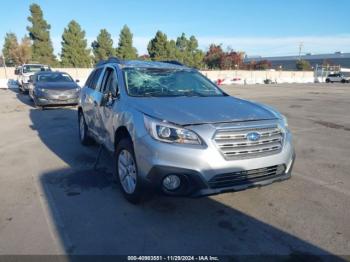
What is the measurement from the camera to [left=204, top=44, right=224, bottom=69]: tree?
7581 cm

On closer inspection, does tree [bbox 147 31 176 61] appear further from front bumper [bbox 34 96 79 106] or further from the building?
the building

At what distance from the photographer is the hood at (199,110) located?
3771 millimetres

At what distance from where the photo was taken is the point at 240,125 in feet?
12.2

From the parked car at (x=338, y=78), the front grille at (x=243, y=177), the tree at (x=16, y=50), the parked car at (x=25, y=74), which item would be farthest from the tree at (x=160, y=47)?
the front grille at (x=243, y=177)

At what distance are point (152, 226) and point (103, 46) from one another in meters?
54.8

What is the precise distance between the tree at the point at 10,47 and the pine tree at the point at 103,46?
13.2 m

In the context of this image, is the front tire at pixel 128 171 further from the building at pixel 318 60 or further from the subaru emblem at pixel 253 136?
the building at pixel 318 60

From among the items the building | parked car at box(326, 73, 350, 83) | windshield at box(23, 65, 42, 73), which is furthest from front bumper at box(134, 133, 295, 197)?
the building

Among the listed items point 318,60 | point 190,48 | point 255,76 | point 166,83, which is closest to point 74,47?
point 190,48

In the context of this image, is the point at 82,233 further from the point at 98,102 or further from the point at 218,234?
the point at 98,102

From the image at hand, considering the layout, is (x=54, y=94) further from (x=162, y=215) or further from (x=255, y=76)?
(x=255, y=76)

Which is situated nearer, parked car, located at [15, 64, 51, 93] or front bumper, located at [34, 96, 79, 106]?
front bumper, located at [34, 96, 79, 106]

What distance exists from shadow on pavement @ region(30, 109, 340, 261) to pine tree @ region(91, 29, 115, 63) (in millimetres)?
52824

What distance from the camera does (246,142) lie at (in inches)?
146
